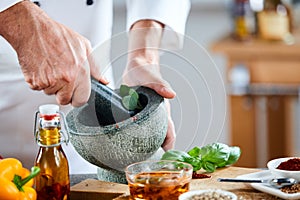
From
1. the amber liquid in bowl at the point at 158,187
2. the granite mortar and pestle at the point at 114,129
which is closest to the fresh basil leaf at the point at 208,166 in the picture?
the granite mortar and pestle at the point at 114,129

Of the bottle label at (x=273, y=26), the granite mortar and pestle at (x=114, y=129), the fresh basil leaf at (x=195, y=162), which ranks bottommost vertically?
the fresh basil leaf at (x=195, y=162)

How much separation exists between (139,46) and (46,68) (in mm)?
241

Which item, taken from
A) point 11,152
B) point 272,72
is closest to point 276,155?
point 272,72

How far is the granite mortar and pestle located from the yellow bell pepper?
0.53 feet

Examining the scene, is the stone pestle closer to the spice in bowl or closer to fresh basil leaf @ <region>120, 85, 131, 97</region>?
fresh basil leaf @ <region>120, 85, 131, 97</region>

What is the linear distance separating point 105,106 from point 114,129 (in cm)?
6

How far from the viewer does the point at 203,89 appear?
1.71m

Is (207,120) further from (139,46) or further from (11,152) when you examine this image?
(11,152)

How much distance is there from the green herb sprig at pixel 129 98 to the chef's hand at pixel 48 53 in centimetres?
5

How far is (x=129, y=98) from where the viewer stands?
1.64m

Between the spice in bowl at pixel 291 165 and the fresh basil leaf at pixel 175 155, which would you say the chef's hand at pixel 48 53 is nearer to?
the fresh basil leaf at pixel 175 155

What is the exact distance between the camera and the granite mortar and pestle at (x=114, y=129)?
158cm

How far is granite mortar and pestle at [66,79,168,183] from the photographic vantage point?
5.19 feet

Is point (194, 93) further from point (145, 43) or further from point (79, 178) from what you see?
point (79, 178)
